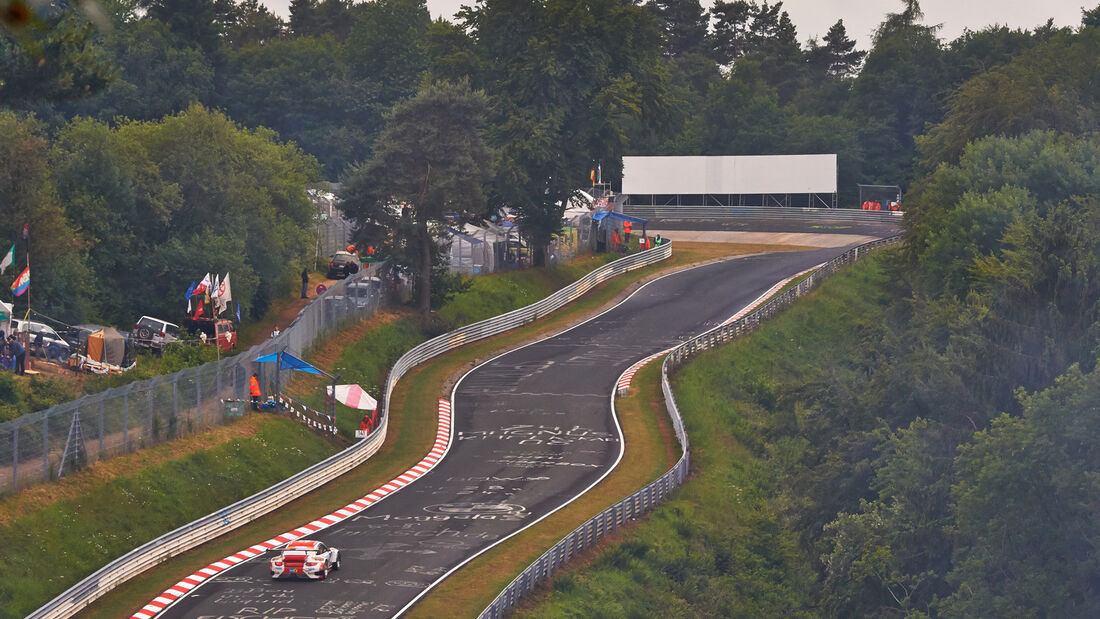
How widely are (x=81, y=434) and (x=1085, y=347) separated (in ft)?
115

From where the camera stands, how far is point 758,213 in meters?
132

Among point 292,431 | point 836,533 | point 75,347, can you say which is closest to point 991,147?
point 836,533

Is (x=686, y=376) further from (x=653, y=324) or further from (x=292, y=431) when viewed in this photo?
(x=292, y=431)

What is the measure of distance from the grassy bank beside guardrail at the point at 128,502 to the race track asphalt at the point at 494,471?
3871mm

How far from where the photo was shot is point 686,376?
2694 inches

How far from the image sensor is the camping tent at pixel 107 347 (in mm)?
52406

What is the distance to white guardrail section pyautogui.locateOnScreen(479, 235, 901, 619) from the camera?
39.7 meters

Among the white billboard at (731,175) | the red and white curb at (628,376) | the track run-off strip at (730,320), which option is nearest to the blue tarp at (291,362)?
the red and white curb at (628,376)

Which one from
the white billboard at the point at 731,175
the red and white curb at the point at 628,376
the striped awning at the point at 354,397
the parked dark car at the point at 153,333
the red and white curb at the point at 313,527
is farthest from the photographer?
the white billboard at the point at 731,175

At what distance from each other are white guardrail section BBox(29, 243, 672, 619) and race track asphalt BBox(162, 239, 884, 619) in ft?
8.47

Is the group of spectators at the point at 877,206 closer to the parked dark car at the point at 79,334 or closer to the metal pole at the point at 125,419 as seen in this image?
the parked dark car at the point at 79,334

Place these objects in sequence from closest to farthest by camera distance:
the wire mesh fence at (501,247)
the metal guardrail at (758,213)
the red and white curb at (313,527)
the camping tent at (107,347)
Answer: the red and white curb at (313,527)
the camping tent at (107,347)
the wire mesh fence at (501,247)
the metal guardrail at (758,213)

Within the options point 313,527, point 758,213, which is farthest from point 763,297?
point 313,527

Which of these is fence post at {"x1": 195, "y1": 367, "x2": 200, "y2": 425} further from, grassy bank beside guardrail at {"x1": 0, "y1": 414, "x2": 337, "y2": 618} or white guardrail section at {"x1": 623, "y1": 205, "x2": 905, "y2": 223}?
white guardrail section at {"x1": 623, "y1": 205, "x2": 905, "y2": 223}
